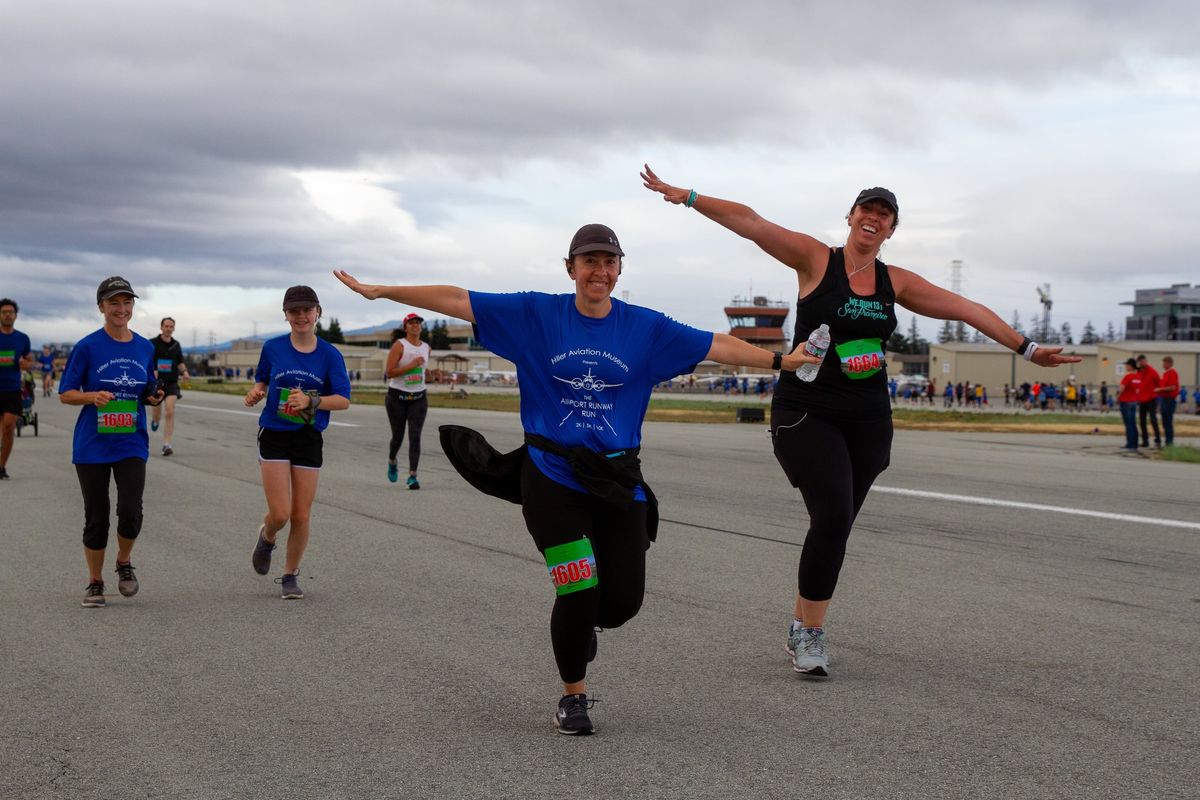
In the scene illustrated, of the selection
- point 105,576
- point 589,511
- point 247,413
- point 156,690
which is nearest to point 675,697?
point 589,511

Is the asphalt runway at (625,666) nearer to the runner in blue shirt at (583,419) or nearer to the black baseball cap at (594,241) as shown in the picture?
the runner in blue shirt at (583,419)

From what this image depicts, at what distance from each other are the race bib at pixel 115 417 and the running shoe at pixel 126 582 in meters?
0.86

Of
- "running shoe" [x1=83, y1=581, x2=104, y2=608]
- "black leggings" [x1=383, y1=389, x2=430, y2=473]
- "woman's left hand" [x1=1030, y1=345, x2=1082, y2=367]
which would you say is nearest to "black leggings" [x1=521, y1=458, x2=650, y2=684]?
"woman's left hand" [x1=1030, y1=345, x2=1082, y2=367]

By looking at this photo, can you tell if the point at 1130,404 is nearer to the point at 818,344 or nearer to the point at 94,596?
the point at 818,344

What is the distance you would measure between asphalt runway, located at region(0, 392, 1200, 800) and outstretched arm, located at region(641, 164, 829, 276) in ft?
6.37

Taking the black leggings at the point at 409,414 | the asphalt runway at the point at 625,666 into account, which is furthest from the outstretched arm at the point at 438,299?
the black leggings at the point at 409,414

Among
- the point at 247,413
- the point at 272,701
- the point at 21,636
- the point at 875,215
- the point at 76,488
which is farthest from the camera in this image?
the point at 247,413

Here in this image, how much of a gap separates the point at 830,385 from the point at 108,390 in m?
4.42

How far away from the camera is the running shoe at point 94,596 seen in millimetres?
7102

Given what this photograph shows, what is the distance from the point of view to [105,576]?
8102mm

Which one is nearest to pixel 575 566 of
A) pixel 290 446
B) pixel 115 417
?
pixel 290 446

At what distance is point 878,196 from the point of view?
5.41 meters

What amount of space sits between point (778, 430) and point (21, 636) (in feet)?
13.6

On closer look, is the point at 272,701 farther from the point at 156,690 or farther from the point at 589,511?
the point at 589,511
